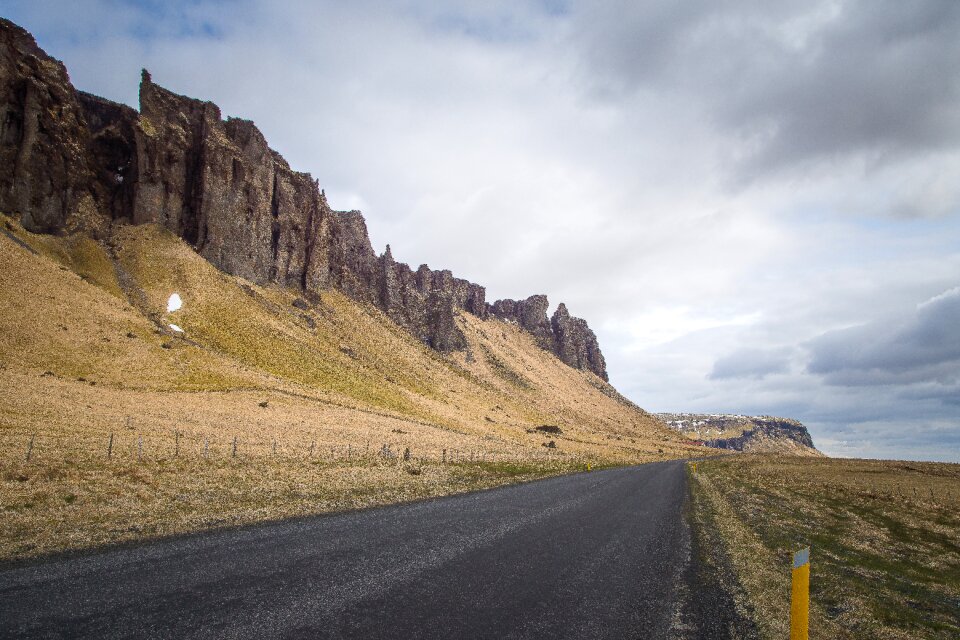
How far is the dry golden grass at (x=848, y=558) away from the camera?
8.05m

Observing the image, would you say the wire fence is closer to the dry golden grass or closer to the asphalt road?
the asphalt road

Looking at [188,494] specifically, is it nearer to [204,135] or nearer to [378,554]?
[378,554]

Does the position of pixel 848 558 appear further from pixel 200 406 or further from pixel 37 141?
pixel 37 141

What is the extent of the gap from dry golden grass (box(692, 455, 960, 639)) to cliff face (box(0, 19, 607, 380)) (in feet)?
323

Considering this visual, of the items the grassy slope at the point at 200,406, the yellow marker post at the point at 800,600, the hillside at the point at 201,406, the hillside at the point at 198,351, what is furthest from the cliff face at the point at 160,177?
the yellow marker post at the point at 800,600

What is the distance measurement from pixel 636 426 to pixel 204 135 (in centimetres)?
15800

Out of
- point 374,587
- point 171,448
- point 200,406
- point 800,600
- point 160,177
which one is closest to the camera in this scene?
point 800,600

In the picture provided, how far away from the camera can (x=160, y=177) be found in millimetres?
91000

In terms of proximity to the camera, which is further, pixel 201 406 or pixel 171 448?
pixel 201 406

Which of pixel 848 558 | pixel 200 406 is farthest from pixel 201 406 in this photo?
pixel 848 558

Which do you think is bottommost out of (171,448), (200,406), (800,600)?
(171,448)

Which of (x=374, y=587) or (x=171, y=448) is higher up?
(x=374, y=587)

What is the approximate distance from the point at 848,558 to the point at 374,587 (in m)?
13.5

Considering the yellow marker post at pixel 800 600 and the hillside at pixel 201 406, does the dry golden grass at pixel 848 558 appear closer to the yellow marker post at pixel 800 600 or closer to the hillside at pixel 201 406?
the yellow marker post at pixel 800 600
